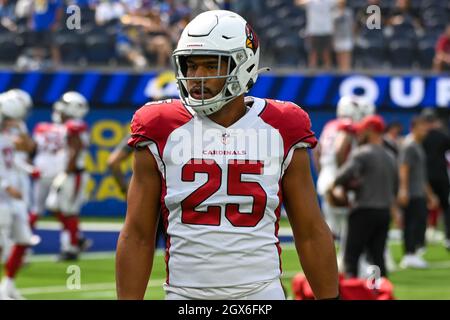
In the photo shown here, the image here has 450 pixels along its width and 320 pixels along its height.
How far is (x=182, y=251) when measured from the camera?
421 cm

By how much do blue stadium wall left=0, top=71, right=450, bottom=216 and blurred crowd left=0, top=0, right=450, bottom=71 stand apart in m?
0.36

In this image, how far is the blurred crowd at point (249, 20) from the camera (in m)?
17.8

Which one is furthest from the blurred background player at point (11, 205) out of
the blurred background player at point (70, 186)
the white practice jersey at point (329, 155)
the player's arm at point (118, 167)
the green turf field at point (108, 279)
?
the white practice jersey at point (329, 155)

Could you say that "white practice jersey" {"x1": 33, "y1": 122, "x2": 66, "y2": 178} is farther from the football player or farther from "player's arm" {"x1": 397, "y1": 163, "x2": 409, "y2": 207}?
the football player

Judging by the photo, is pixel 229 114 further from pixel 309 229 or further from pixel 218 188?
pixel 309 229

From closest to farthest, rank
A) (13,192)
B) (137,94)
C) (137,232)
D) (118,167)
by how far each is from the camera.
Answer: (137,232) → (118,167) → (13,192) → (137,94)

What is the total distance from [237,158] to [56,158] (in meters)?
10.4

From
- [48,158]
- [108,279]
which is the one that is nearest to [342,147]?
[108,279]

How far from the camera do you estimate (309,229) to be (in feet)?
14.4

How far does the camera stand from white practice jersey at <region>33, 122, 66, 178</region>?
14.3 metres

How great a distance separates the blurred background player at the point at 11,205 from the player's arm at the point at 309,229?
616 cm

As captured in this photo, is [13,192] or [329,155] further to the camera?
[329,155]

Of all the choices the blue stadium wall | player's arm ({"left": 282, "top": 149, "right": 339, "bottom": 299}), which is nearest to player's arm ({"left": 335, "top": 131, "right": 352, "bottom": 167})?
the blue stadium wall

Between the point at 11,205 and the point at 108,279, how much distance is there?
1482 millimetres
